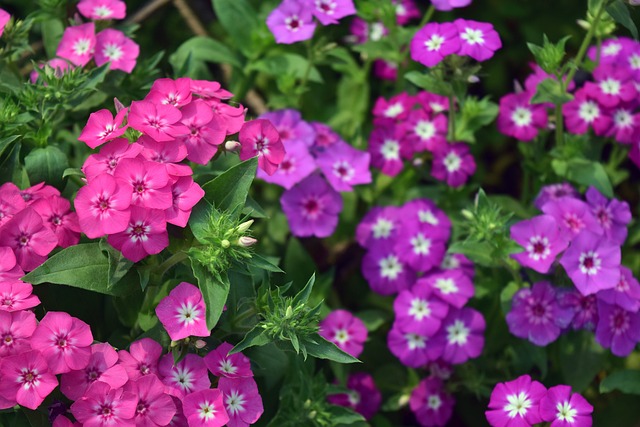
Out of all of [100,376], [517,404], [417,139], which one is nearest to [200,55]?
[417,139]

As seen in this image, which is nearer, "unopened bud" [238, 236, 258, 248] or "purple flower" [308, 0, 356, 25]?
"unopened bud" [238, 236, 258, 248]

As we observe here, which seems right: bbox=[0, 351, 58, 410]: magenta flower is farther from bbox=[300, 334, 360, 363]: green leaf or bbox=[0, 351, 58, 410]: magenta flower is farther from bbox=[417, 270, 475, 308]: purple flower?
bbox=[417, 270, 475, 308]: purple flower

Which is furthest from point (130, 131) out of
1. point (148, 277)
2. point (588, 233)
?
point (588, 233)

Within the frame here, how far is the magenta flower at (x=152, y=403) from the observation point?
83.7 inches

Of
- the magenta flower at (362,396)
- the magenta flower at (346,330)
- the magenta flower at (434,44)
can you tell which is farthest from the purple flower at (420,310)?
the magenta flower at (434,44)

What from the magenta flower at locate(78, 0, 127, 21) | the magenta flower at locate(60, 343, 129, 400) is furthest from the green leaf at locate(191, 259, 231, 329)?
the magenta flower at locate(78, 0, 127, 21)

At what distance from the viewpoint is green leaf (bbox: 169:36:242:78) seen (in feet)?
10.2

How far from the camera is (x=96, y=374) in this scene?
7.07ft

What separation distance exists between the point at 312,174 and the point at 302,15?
60 cm

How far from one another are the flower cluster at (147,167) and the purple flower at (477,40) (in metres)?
0.89

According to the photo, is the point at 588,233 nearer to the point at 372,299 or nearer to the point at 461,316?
the point at 461,316

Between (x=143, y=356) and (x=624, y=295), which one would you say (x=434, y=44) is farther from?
(x=143, y=356)

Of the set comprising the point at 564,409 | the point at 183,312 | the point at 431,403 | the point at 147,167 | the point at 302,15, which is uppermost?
the point at 147,167

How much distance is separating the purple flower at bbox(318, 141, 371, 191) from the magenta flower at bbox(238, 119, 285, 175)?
651mm
